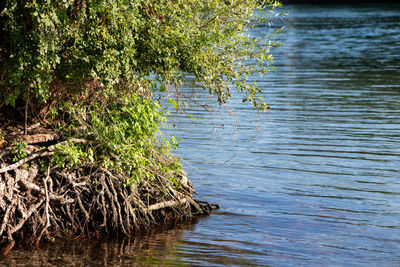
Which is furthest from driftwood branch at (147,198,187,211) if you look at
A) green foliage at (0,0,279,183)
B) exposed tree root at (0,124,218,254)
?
green foliage at (0,0,279,183)

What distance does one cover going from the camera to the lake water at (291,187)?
33.0 ft

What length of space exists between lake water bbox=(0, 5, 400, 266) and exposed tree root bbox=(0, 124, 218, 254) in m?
0.31

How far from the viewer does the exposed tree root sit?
949 cm

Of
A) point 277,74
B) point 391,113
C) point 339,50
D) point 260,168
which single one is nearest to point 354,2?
point 339,50

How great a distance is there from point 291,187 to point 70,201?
5.56 meters

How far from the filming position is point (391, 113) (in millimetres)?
21359

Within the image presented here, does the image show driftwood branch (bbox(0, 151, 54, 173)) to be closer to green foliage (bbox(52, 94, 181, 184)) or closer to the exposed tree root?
the exposed tree root

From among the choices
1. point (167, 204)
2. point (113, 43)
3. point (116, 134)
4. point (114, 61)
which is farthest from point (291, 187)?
point (113, 43)

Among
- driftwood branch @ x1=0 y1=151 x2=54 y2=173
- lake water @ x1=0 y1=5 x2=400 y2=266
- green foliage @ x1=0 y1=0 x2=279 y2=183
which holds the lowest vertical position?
lake water @ x1=0 y1=5 x2=400 y2=266

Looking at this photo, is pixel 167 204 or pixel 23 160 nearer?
pixel 23 160

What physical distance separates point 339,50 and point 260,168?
90.6 feet

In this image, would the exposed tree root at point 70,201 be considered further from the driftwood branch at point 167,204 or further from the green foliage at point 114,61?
the green foliage at point 114,61

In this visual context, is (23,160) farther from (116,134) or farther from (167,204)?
(167,204)

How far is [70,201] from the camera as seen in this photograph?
10.0 m
